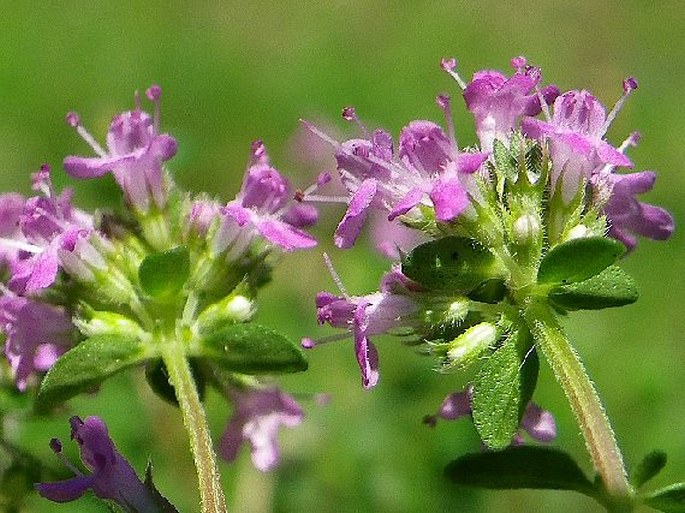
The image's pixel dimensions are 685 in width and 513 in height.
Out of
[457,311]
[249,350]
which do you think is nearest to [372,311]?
[457,311]

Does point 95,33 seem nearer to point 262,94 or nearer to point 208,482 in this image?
point 262,94

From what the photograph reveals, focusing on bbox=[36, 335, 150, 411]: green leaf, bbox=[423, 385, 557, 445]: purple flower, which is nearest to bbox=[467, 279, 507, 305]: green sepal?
bbox=[423, 385, 557, 445]: purple flower

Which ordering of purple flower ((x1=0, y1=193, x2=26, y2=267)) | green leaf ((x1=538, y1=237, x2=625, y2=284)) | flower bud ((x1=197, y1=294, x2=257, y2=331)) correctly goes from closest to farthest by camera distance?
1. green leaf ((x1=538, y1=237, x2=625, y2=284))
2. flower bud ((x1=197, y1=294, x2=257, y2=331))
3. purple flower ((x1=0, y1=193, x2=26, y2=267))

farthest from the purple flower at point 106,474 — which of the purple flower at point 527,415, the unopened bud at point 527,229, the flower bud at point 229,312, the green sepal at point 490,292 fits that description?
the unopened bud at point 527,229

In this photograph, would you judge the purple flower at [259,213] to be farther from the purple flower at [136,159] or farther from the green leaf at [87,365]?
the green leaf at [87,365]

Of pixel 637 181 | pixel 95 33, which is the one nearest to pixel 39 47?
pixel 95 33

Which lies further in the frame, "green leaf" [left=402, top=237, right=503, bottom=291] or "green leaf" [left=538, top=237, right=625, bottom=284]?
"green leaf" [left=402, top=237, right=503, bottom=291]

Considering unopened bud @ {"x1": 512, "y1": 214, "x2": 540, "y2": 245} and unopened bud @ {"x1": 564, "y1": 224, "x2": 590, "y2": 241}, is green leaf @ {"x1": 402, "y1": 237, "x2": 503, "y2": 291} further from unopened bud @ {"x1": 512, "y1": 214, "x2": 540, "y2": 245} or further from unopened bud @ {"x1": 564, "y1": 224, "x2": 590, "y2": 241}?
unopened bud @ {"x1": 564, "y1": 224, "x2": 590, "y2": 241}
